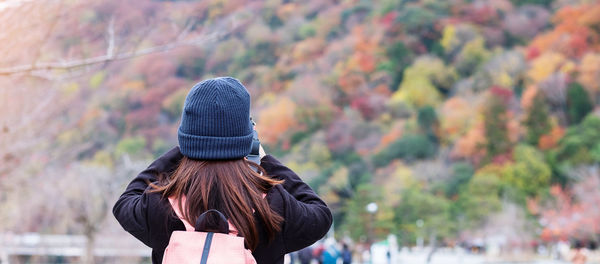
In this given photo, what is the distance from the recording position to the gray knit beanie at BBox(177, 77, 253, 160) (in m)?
1.43

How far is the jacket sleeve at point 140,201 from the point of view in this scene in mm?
1472

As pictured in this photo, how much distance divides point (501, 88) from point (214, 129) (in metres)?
41.7

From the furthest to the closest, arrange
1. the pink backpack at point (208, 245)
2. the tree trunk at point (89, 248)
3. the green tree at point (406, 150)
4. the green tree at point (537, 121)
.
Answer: the green tree at point (406, 150) → the green tree at point (537, 121) → the tree trunk at point (89, 248) → the pink backpack at point (208, 245)

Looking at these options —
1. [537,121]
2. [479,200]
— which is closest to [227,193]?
[479,200]

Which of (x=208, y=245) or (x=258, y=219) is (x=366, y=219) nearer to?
(x=258, y=219)

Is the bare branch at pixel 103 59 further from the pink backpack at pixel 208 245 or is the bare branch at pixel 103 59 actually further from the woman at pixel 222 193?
the pink backpack at pixel 208 245

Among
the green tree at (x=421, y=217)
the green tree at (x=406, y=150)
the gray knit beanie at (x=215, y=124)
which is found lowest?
the green tree at (x=421, y=217)

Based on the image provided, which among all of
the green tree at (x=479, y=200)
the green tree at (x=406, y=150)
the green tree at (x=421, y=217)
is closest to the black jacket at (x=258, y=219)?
the green tree at (x=421, y=217)

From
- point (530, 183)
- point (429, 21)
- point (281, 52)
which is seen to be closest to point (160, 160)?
point (530, 183)

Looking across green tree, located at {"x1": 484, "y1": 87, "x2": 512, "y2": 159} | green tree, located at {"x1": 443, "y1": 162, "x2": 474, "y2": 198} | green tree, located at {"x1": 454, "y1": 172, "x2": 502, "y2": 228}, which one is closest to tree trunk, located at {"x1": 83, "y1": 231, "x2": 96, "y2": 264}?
green tree, located at {"x1": 454, "y1": 172, "x2": 502, "y2": 228}

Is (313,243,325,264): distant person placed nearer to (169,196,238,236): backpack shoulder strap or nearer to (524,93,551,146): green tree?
(169,196,238,236): backpack shoulder strap

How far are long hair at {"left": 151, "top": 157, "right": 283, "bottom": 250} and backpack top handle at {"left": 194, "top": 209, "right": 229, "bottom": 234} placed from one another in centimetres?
6

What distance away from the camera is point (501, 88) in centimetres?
4078

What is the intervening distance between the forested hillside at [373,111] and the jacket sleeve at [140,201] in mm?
1876
